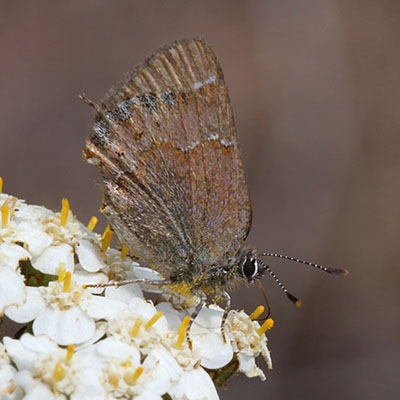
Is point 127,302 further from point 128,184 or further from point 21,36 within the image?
point 21,36

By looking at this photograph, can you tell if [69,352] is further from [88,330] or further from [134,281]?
[134,281]

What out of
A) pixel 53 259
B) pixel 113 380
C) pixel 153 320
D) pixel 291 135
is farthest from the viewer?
pixel 291 135

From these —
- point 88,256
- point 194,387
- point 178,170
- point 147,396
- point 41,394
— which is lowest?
point 194,387

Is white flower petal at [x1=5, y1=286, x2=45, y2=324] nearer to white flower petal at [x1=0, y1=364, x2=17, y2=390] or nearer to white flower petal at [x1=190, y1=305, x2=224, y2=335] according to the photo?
white flower petal at [x1=0, y1=364, x2=17, y2=390]

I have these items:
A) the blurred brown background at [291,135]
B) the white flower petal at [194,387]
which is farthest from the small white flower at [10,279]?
the blurred brown background at [291,135]

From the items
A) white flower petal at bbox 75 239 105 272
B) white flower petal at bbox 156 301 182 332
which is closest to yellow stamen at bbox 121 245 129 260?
white flower petal at bbox 75 239 105 272

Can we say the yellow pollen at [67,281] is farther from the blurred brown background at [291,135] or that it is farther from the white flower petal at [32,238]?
the blurred brown background at [291,135]

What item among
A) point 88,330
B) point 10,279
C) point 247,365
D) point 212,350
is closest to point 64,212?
point 10,279
